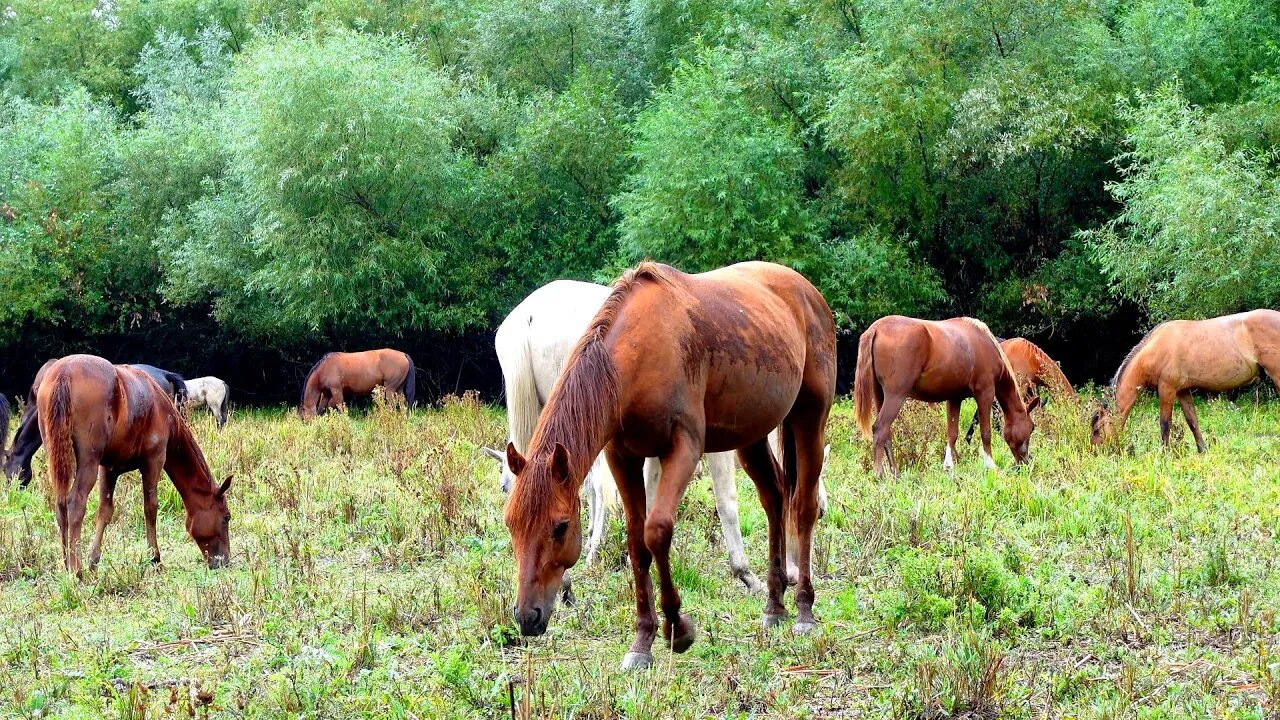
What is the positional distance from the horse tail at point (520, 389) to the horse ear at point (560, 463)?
240 centimetres

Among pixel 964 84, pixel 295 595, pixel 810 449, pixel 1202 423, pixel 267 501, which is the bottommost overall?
pixel 1202 423

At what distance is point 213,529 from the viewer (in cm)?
723

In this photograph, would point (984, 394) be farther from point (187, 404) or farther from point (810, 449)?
point (187, 404)

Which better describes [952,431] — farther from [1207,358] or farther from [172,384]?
[172,384]

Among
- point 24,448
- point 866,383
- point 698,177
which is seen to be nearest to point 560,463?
point 866,383

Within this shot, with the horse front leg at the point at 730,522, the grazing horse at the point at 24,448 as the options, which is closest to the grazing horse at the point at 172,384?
the grazing horse at the point at 24,448

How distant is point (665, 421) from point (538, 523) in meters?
0.65

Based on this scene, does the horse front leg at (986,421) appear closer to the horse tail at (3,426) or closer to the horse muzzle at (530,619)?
the horse muzzle at (530,619)

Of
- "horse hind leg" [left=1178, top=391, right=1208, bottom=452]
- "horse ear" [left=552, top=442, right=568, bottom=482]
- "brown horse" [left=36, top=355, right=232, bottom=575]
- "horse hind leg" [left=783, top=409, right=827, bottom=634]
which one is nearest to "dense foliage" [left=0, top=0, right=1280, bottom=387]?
"horse hind leg" [left=1178, top=391, right=1208, bottom=452]

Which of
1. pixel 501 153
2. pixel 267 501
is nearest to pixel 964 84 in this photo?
pixel 501 153

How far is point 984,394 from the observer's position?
1081cm

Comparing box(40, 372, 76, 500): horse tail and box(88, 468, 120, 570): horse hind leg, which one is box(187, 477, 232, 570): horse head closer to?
box(88, 468, 120, 570): horse hind leg

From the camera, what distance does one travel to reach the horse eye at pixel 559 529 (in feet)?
13.3

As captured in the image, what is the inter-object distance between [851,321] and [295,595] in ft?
50.5
